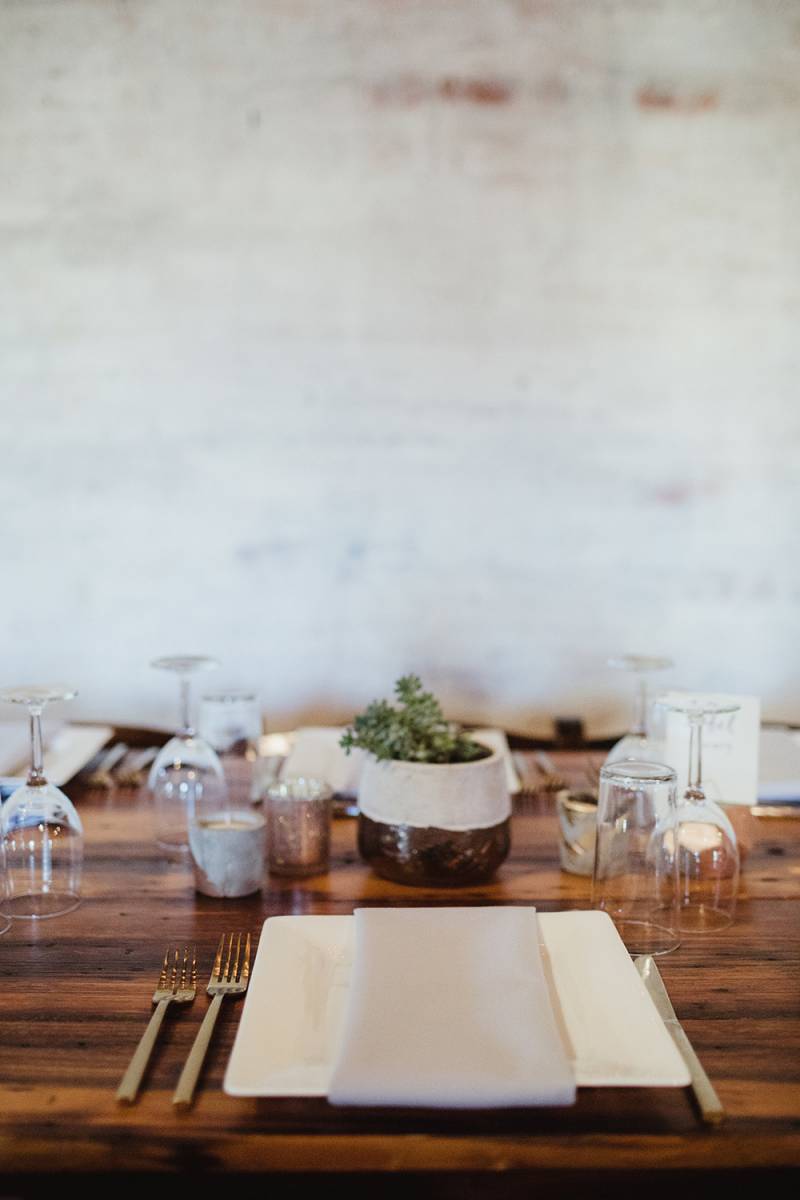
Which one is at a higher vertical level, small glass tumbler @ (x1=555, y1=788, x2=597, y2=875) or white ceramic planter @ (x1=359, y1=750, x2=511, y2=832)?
white ceramic planter @ (x1=359, y1=750, x2=511, y2=832)

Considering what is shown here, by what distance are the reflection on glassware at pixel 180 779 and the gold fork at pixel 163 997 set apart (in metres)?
0.33

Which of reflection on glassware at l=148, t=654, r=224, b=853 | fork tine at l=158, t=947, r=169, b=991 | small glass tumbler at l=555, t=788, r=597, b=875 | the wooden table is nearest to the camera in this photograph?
the wooden table

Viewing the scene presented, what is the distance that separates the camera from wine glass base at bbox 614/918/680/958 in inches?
35.8

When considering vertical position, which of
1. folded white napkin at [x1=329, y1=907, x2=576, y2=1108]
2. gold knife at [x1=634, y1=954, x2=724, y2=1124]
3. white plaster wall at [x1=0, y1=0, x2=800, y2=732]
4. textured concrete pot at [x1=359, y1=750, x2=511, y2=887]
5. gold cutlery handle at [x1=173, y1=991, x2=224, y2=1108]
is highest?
white plaster wall at [x1=0, y1=0, x2=800, y2=732]

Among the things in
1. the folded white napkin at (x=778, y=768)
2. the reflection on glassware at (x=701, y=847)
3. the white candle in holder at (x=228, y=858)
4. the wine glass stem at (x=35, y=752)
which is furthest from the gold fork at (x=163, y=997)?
the folded white napkin at (x=778, y=768)

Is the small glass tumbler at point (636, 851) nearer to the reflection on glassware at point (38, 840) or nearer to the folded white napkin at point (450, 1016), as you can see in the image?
the folded white napkin at point (450, 1016)

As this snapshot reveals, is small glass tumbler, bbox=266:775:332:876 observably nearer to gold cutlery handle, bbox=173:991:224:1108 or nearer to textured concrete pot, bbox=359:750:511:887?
textured concrete pot, bbox=359:750:511:887

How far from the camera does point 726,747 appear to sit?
1192 mm

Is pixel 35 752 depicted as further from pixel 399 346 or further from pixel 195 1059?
pixel 399 346

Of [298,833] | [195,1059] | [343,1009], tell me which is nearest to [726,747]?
[298,833]

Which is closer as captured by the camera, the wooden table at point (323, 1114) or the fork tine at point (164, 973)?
the wooden table at point (323, 1114)

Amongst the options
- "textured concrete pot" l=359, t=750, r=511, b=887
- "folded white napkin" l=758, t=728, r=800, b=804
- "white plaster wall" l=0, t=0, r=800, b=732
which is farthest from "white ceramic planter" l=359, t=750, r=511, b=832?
"white plaster wall" l=0, t=0, r=800, b=732

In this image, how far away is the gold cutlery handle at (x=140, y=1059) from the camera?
667 mm

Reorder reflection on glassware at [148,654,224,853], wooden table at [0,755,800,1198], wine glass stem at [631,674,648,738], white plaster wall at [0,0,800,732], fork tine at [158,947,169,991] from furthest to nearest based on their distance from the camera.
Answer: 1. white plaster wall at [0,0,800,732]
2. wine glass stem at [631,674,648,738]
3. reflection on glassware at [148,654,224,853]
4. fork tine at [158,947,169,991]
5. wooden table at [0,755,800,1198]
